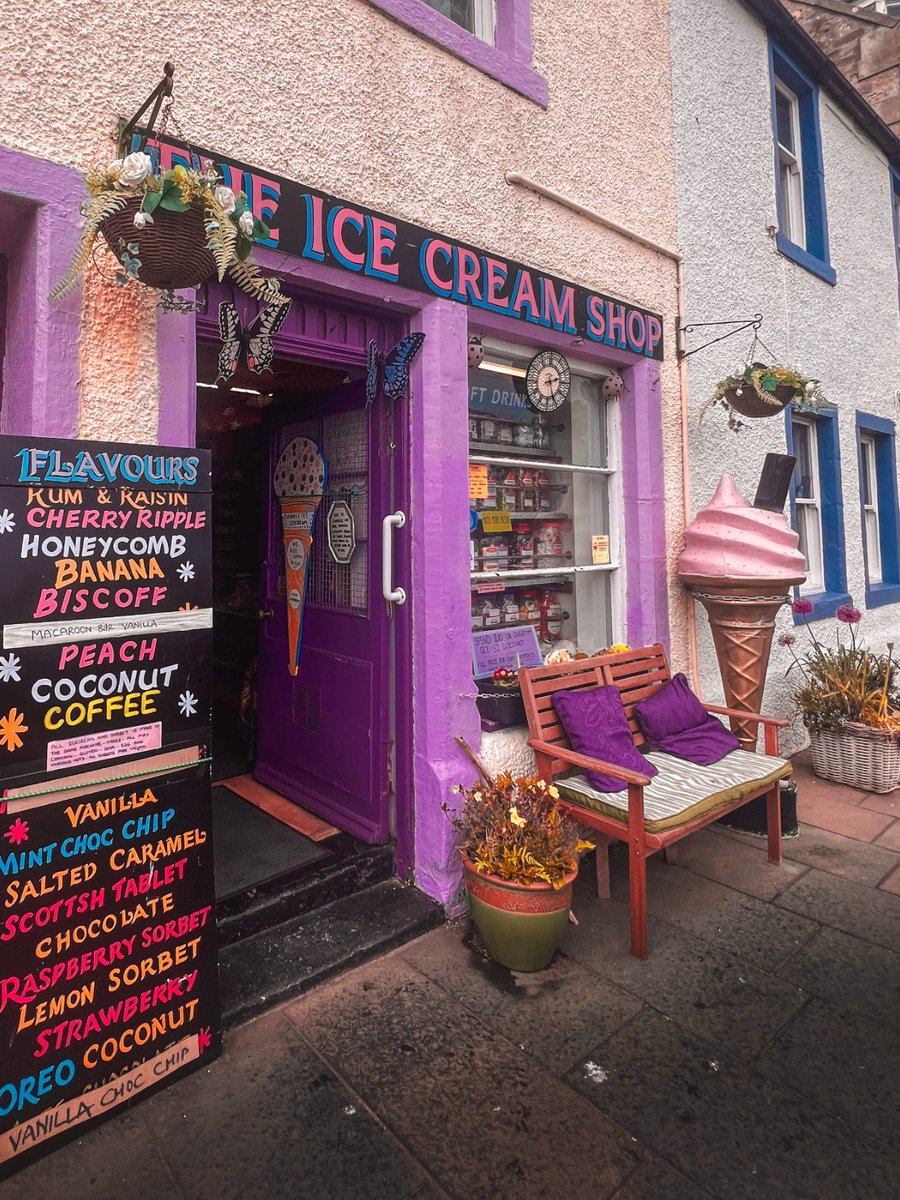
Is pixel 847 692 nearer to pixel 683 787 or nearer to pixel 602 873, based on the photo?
pixel 683 787

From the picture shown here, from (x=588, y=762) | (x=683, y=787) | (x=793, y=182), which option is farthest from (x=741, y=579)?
(x=793, y=182)

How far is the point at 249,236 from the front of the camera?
2.25m

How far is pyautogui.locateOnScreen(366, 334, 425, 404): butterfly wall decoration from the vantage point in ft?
10.5

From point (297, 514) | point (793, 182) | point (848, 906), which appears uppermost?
point (793, 182)

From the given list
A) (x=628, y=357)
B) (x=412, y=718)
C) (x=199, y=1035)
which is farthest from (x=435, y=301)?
(x=199, y=1035)

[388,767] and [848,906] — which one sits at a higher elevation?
[388,767]

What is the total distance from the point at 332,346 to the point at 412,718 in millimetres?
1837

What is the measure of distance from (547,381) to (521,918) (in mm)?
2824

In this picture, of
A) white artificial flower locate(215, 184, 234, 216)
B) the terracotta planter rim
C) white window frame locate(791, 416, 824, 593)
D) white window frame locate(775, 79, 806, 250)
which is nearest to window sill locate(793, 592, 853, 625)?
white window frame locate(791, 416, 824, 593)

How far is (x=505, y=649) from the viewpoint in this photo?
13.0 ft

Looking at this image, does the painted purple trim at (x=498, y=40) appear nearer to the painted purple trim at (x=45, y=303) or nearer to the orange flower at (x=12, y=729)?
the painted purple trim at (x=45, y=303)

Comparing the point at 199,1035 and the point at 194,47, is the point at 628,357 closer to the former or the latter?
the point at 194,47

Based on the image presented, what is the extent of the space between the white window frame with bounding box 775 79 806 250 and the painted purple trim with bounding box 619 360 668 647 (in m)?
3.40

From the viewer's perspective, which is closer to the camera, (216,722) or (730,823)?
(730,823)
